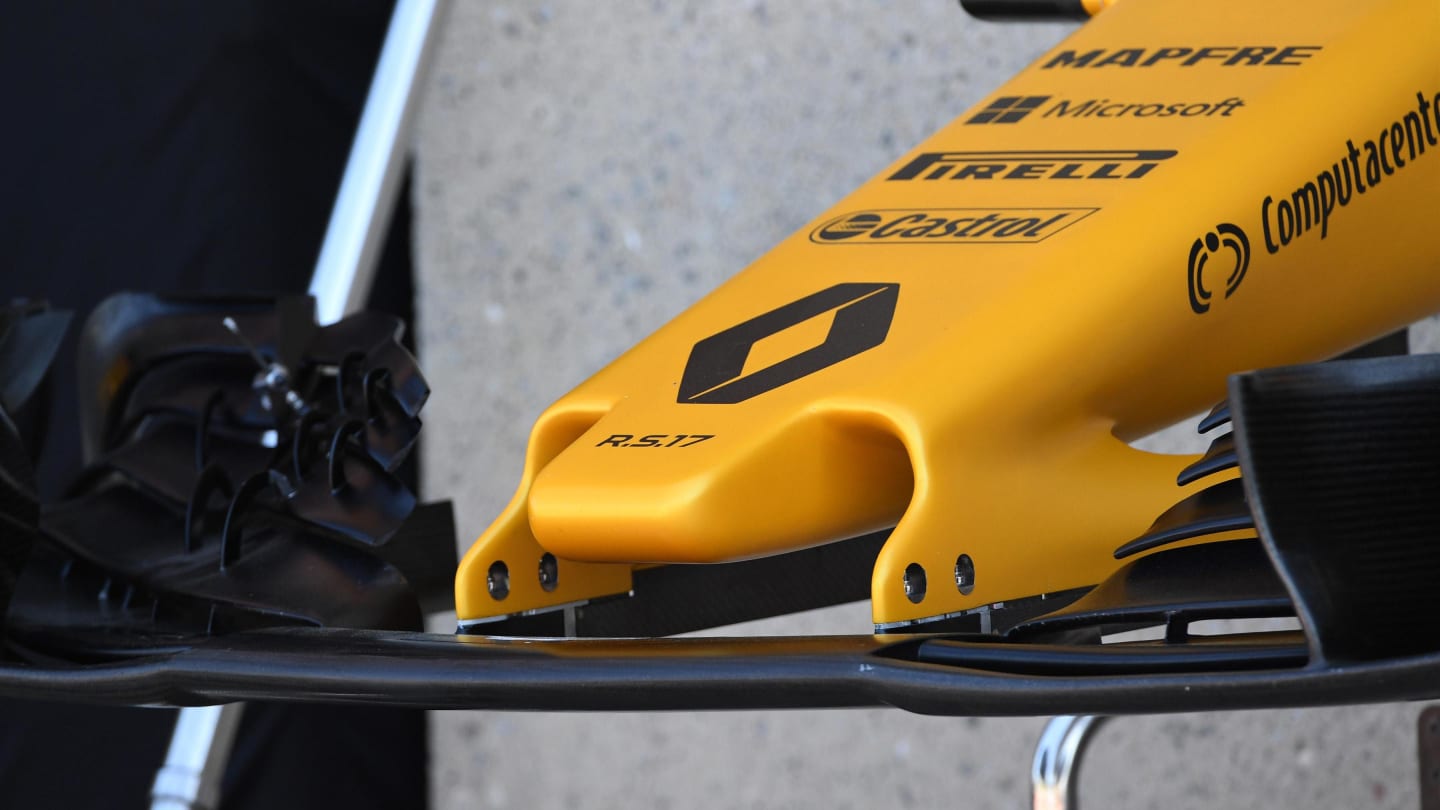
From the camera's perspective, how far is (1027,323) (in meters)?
0.52

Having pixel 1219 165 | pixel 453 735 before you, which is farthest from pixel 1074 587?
pixel 453 735

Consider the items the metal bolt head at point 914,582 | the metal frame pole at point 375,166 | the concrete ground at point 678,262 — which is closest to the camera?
the metal bolt head at point 914,582

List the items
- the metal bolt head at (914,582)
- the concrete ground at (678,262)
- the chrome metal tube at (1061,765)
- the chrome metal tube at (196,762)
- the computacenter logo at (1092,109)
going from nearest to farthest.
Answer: the metal bolt head at (914,582) < the computacenter logo at (1092,109) < the chrome metal tube at (1061,765) < the chrome metal tube at (196,762) < the concrete ground at (678,262)

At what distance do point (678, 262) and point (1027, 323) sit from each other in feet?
3.31

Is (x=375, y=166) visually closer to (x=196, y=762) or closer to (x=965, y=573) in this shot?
(x=196, y=762)

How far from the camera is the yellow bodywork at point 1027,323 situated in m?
0.49

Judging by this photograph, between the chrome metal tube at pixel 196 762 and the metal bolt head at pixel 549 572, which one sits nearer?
the metal bolt head at pixel 549 572

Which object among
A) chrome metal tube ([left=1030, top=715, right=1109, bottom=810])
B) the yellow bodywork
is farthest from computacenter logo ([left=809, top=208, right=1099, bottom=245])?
chrome metal tube ([left=1030, top=715, right=1109, bottom=810])

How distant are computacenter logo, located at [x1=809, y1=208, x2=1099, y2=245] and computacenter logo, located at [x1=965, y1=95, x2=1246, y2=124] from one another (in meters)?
0.08

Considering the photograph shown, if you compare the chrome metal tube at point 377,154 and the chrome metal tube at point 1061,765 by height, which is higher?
the chrome metal tube at point 377,154

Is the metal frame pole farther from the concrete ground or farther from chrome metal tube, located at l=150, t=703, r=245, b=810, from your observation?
the concrete ground

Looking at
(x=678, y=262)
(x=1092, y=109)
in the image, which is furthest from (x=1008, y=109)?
(x=678, y=262)

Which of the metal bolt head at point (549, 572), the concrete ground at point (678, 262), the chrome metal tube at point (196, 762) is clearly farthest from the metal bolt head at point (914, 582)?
the concrete ground at point (678, 262)

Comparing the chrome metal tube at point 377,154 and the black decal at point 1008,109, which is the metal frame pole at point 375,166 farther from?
the black decal at point 1008,109
